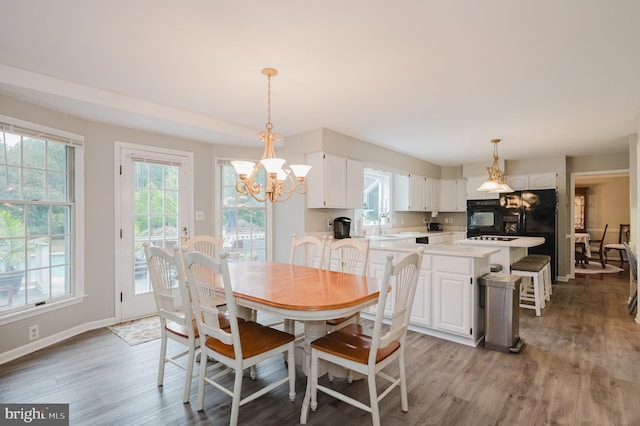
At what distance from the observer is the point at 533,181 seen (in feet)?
20.8

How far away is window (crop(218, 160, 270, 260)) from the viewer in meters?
4.62

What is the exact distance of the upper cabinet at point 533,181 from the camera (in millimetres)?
6168

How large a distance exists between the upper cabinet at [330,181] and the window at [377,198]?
147cm

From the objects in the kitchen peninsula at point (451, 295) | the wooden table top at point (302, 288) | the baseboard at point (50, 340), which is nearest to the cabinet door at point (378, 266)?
the kitchen peninsula at point (451, 295)

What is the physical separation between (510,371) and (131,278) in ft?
13.1

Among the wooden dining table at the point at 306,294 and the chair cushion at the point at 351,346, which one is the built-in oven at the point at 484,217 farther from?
the chair cushion at the point at 351,346

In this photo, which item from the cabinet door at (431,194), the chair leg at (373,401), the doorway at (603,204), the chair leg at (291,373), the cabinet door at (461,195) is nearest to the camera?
the chair leg at (373,401)

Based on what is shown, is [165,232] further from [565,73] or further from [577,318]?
[577,318]

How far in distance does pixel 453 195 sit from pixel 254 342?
6.44 metres

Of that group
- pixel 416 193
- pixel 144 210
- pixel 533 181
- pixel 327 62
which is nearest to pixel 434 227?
pixel 416 193

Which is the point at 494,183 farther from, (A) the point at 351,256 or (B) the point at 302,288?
(B) the point at 302,288

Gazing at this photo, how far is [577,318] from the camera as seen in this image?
13.0 feet

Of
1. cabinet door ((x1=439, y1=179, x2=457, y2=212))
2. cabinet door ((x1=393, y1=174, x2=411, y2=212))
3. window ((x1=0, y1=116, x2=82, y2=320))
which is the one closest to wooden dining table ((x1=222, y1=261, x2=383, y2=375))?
window ((x1=0, y1=116, x2=82, y2=320))

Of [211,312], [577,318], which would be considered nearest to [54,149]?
[211,312]
